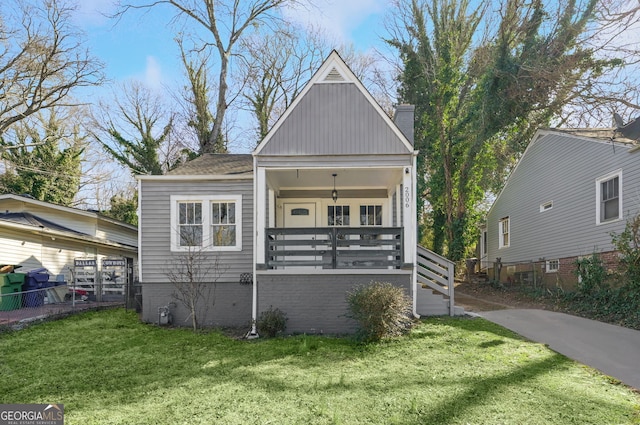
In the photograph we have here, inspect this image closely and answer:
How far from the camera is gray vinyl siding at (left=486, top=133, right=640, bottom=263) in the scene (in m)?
11.8

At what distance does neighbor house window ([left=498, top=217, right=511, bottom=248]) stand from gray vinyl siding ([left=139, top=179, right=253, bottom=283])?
13579mm

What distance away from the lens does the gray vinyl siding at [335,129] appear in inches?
381

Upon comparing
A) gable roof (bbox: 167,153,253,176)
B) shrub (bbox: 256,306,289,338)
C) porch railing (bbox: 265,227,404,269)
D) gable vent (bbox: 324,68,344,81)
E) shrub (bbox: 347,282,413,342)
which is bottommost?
shrub (bbox: 256,306,289,338)

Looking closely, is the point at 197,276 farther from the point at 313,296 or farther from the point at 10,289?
the point at 10,289

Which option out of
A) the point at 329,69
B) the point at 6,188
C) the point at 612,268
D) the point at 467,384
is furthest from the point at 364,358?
the point at 6,188

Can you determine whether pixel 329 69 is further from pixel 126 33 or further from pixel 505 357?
pixel 126 33

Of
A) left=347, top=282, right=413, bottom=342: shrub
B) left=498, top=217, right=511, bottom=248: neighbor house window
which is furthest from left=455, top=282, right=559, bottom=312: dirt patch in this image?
left=347, top=282, right=413, bottom=342: shrub

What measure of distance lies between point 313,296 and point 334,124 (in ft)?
13.3

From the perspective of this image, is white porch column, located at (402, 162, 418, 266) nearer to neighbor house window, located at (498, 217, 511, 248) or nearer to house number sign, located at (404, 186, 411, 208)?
house number sign, located at (404, 186, 411, 208)

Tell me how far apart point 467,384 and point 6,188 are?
27250 mm

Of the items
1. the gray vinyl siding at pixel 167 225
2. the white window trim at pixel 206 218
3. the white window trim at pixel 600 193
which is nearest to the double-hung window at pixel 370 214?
the gray vinyl siding at pixel 167 225

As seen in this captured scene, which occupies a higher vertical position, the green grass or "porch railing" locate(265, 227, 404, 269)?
"porch railing" locate(265, 227, 404, 269)

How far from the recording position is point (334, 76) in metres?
9.99

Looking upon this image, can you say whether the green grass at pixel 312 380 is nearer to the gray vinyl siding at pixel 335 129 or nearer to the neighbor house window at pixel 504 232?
the gray vinyl siding at pixel 335 129
